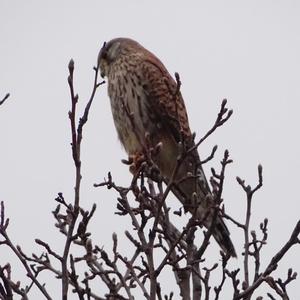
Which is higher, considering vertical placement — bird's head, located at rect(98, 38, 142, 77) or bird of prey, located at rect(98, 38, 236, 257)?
bird's head, located at rect(98, 38, 142, 77)

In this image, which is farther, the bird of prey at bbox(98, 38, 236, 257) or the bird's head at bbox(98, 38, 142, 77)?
the bird's head at bbox(98, 38, 142, 77)

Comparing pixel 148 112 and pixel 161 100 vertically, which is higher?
pixel 161 100

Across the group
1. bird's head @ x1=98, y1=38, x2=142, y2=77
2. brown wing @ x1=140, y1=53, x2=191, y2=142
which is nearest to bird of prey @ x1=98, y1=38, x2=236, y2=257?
brown wing @ x1=140, y1=53, x2=191, y2=142

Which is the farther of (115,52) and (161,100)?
(115,52)

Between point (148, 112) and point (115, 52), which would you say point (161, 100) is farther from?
point (115, 52)

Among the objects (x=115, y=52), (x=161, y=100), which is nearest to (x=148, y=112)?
(x=161, y=100)

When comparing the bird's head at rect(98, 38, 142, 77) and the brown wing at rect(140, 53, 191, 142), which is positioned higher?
the bird's head at rect(98, 38, 142, 77)

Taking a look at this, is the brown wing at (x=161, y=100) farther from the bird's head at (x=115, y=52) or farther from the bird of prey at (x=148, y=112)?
the bird's head at (x=115, y=52)

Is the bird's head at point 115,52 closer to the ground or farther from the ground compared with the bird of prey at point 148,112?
farther from the ground

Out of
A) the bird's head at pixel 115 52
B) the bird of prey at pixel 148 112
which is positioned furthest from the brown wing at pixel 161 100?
the bird's head at pixel 115 52

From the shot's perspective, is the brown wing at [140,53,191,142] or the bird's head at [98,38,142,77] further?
the bird's head at [98,38,142,77]

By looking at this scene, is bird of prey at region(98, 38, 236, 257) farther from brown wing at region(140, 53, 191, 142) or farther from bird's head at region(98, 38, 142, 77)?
bird's head at region(98, 38, 142, 77)

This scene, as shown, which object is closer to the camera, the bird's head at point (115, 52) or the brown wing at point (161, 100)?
the brown wing at point (161, 100)

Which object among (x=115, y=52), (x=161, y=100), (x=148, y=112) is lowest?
(x=148, y=112)
